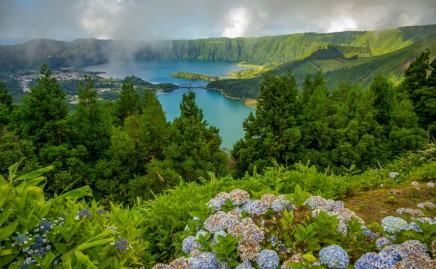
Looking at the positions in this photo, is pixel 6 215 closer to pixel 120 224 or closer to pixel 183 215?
pixel 120 224

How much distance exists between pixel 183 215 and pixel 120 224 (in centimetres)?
95

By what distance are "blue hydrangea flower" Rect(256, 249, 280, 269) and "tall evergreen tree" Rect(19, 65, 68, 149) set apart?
1829cm

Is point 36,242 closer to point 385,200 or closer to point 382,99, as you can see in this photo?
point 385,200

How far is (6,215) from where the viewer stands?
5.82 ft

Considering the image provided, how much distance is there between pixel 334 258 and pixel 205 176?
15.5 metres

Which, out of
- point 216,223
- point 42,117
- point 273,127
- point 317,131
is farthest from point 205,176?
point 216,223

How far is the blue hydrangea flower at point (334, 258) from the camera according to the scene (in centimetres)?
194

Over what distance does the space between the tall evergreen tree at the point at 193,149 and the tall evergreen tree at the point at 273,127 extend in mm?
2640

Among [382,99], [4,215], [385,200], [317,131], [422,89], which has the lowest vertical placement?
[317,131]

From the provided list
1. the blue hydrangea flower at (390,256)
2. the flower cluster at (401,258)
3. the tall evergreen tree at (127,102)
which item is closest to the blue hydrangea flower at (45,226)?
the flower cluster at (401,258)

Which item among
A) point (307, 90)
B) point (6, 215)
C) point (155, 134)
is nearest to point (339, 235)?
point (6, 215)

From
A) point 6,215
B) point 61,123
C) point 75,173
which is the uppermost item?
point 6,215

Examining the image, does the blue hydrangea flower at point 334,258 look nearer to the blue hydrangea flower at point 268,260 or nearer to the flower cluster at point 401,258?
the flower cluster at point 401,258

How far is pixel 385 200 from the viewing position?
5258mm
